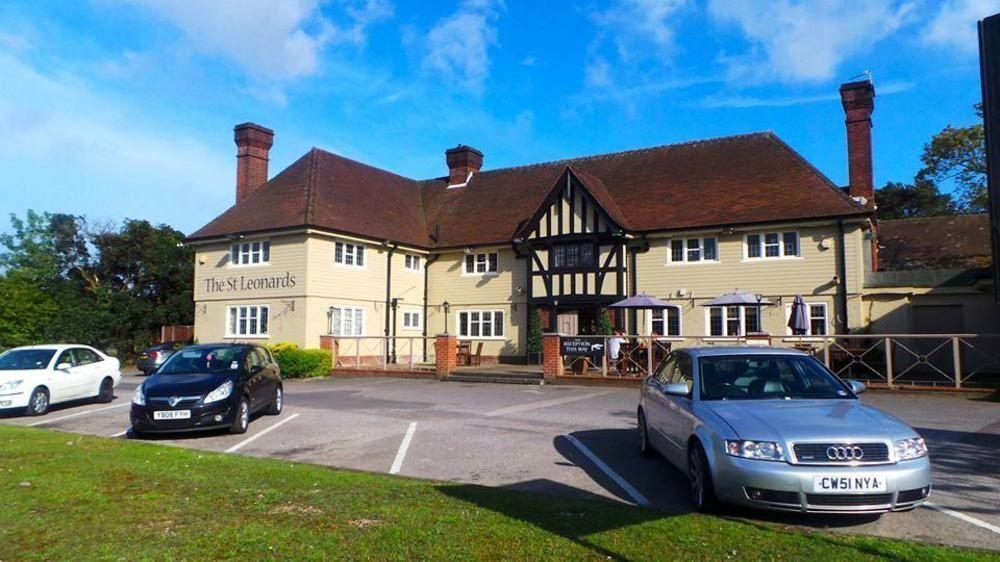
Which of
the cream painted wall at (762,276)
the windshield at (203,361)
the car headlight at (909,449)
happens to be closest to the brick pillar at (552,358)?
the cream painted wall at (762,276)

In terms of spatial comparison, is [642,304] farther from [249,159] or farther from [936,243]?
[249,159]

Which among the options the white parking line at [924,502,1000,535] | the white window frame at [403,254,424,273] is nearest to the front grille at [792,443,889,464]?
the white parking line at [924,502,1000,535]

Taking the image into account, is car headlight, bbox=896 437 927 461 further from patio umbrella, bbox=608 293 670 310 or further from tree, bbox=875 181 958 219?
tree, bbox=875 181 958 219

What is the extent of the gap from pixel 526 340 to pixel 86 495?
70.9 feet

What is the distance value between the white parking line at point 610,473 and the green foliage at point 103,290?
30.5m

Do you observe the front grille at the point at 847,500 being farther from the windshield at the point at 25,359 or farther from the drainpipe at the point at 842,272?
the drainpipe at the point at 842,272

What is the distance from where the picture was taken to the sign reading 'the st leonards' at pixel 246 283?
25.9 meters

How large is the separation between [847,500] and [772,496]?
55 centimetres

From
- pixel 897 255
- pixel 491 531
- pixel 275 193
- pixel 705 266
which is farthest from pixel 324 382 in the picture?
pixel 897 255

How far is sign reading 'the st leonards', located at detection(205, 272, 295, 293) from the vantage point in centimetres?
2591

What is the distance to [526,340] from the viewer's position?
27406mm

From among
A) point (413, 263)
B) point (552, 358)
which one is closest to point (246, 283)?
point (413, 263)

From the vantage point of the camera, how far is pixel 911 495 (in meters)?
5.43

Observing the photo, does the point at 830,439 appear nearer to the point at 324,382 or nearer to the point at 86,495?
the point at 86,495
